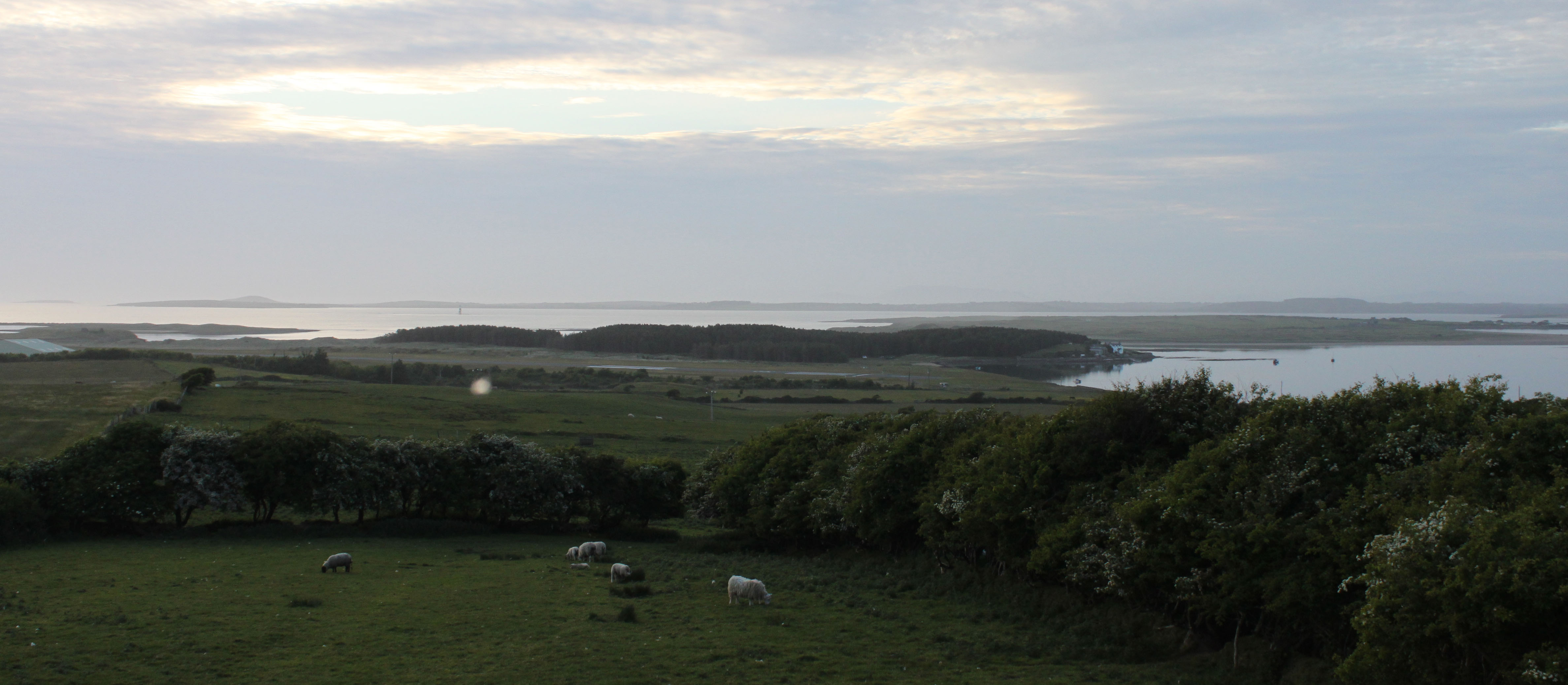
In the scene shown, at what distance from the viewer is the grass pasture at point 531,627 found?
538 inches

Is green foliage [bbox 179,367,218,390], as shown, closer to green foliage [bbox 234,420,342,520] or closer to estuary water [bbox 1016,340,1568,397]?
green foliage [bbox 234,420,342,520]

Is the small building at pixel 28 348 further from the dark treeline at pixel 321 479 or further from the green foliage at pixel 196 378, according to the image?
the dark treeline at pixel 321 479

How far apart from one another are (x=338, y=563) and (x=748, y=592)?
10656mm

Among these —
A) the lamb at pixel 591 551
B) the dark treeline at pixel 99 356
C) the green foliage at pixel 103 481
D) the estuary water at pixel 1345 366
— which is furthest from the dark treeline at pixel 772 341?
the lamb at pixel 591 551

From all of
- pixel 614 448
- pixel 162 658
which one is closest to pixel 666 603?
pixel 162 658

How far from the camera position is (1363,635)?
11531 millimetres

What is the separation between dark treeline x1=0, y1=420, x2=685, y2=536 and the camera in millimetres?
27656

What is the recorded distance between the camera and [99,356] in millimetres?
92062

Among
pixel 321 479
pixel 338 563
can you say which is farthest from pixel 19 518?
pixel 338 563

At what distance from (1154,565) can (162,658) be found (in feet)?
51.4

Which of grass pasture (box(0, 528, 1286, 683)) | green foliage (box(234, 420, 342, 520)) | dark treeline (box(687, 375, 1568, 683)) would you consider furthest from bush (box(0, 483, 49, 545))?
dark treeline (box(687, 375, 1568, 683))

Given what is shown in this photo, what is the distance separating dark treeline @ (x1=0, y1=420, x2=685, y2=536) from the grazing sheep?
8484mm

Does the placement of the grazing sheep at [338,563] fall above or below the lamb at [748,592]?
below

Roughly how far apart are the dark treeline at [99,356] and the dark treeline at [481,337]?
76389 mm
